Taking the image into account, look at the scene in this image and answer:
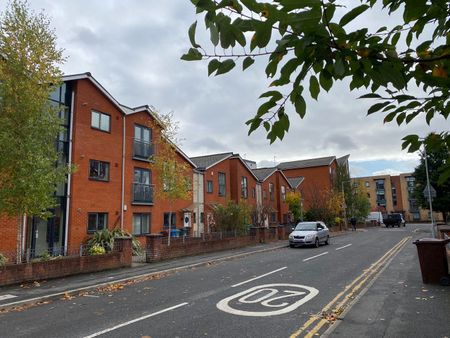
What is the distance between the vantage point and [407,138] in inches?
100

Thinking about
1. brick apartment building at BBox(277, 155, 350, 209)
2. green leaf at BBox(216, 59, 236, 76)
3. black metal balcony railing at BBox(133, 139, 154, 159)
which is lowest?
green leaf at BBox(216, 59, 236, 76)

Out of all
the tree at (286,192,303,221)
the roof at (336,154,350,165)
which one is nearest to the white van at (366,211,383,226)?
the roof at (336,154,350,165)

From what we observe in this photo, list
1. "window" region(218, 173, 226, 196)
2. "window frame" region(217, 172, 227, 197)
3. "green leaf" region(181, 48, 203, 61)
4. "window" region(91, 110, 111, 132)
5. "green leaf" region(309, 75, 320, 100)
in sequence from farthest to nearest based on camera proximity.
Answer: "window" region(218, 173, 226, 196)
"window frame" region(217, 172, 227, 197)
"window" region(91, 110, 111, 132)
"green leaf" region(309, 75, 320, 100)
"green leaf" region(181, 48, 203, 61)

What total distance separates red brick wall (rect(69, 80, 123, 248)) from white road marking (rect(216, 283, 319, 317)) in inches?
540

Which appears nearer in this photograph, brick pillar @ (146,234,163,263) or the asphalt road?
the asphalt road

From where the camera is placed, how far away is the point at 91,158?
22.5 meters

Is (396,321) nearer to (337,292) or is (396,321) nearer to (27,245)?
(337,292)

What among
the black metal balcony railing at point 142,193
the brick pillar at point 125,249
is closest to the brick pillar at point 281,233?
the black metal balcony railing at point 142,193

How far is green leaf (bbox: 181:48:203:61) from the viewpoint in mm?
1779

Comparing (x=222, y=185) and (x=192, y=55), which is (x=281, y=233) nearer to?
(x=222, y=185)

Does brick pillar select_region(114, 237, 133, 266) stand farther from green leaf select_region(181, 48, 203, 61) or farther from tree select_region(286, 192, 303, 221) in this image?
tree select_region(286, 192, 303, 221)

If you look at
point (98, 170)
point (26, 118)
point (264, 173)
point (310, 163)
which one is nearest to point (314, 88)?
point (26, 118)

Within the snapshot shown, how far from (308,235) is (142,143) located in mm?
13132

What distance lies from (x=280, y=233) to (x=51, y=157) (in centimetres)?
2388
